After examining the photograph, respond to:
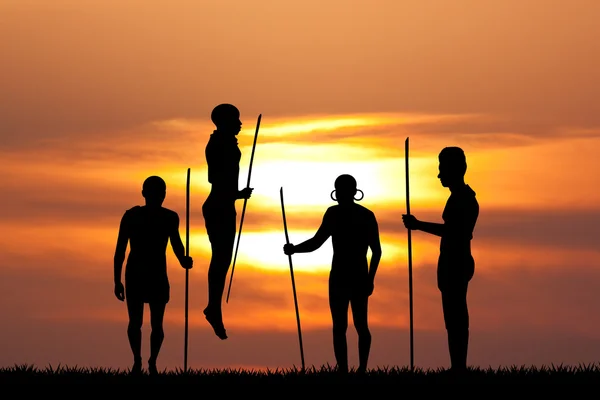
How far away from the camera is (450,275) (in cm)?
2678

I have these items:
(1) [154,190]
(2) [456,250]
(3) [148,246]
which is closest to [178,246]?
(3) [148,246]

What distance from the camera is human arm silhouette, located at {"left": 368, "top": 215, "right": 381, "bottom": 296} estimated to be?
2745 centimetres

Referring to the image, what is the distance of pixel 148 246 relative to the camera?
2820 centimetres

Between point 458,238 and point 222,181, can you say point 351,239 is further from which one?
point 222,181

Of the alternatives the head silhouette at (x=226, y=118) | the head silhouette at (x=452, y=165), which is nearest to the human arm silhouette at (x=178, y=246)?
the head silhouette at (x=226, y=118)

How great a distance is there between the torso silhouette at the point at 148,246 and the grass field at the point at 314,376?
4.74 feet

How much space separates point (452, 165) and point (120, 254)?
223 inches

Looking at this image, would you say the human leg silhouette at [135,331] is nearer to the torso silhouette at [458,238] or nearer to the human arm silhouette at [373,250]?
the human arm silhouette at [373,250]

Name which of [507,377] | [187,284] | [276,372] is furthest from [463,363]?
[187,284]

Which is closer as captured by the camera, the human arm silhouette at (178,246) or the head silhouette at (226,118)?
the human arm silhouette at (178,246)

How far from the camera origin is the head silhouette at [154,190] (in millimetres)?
27891

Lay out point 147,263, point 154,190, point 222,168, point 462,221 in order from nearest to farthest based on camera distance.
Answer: point 462,221 < point 154,190 < point 147,263 < point 222,168

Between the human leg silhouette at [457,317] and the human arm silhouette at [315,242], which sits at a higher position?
the human arm silhouette at [315,242]

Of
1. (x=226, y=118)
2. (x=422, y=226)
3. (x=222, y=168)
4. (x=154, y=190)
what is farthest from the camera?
(x=226, y=118)
